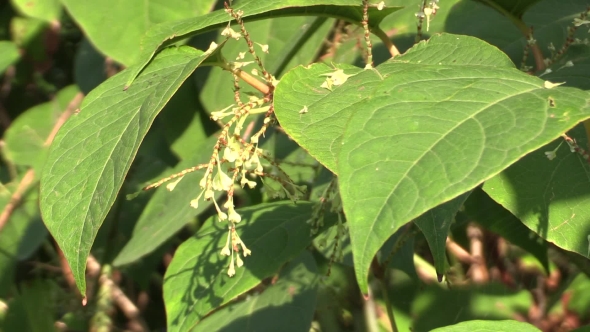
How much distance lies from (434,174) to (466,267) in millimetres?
1100

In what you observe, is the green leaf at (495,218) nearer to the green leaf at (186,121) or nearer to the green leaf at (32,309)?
the green leaf at (186,121)

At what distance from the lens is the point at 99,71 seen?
1.31 metres

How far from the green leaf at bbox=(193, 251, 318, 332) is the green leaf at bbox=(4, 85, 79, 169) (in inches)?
22.1

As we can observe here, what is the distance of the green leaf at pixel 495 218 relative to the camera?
38.5 inches

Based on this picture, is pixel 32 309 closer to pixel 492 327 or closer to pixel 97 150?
pixel 97 150

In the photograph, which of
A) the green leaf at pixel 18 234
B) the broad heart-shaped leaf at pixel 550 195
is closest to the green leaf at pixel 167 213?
the green leaf at pixel 18 234

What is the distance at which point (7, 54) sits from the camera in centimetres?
139

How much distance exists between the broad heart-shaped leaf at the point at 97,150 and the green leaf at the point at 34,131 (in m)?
0.75

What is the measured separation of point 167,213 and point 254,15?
19.2 inches

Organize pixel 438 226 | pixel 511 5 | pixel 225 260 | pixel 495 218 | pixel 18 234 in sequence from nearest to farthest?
pixel 438 226, pixel 511 5, pixel 225 260, pixel 495 218, pixel 18 234

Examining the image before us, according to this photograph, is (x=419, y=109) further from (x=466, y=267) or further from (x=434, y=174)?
(x=466, y=267)

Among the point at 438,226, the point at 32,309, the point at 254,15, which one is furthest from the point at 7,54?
the point at 438,226

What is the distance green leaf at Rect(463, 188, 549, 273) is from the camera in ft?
3.21

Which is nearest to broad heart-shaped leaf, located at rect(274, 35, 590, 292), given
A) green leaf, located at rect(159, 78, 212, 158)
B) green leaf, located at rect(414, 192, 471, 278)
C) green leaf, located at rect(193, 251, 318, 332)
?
green leaf, located at rect(414, 192, 471, 278)
